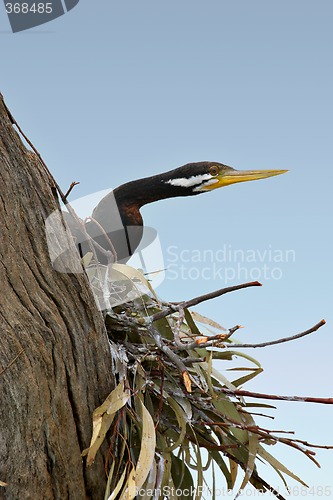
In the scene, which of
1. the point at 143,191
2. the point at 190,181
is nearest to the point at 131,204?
the point at 143,191

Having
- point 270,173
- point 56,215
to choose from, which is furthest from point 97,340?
point 270,173

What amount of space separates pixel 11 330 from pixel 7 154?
0.34 meters

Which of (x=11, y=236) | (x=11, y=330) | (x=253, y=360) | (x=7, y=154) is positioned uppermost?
(x=7, y=154)

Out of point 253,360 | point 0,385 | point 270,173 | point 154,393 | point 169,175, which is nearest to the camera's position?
point 0,385

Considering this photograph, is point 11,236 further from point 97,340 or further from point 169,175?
point 169,175

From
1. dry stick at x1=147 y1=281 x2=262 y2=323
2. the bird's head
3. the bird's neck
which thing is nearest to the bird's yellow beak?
the bird's head

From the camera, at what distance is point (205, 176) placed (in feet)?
6.77

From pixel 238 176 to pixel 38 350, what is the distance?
1.01 metres

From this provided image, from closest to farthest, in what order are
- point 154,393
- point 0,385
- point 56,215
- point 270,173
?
1. point 0,385
2. point 56,215
3. point 154,393
4. point 270,173

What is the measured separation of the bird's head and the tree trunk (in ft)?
2.06

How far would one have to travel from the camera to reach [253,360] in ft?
5.60

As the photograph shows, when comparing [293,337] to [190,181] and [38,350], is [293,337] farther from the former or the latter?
[190,181]

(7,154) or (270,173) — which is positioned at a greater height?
(7,154)

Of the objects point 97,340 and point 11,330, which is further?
point 97,340
